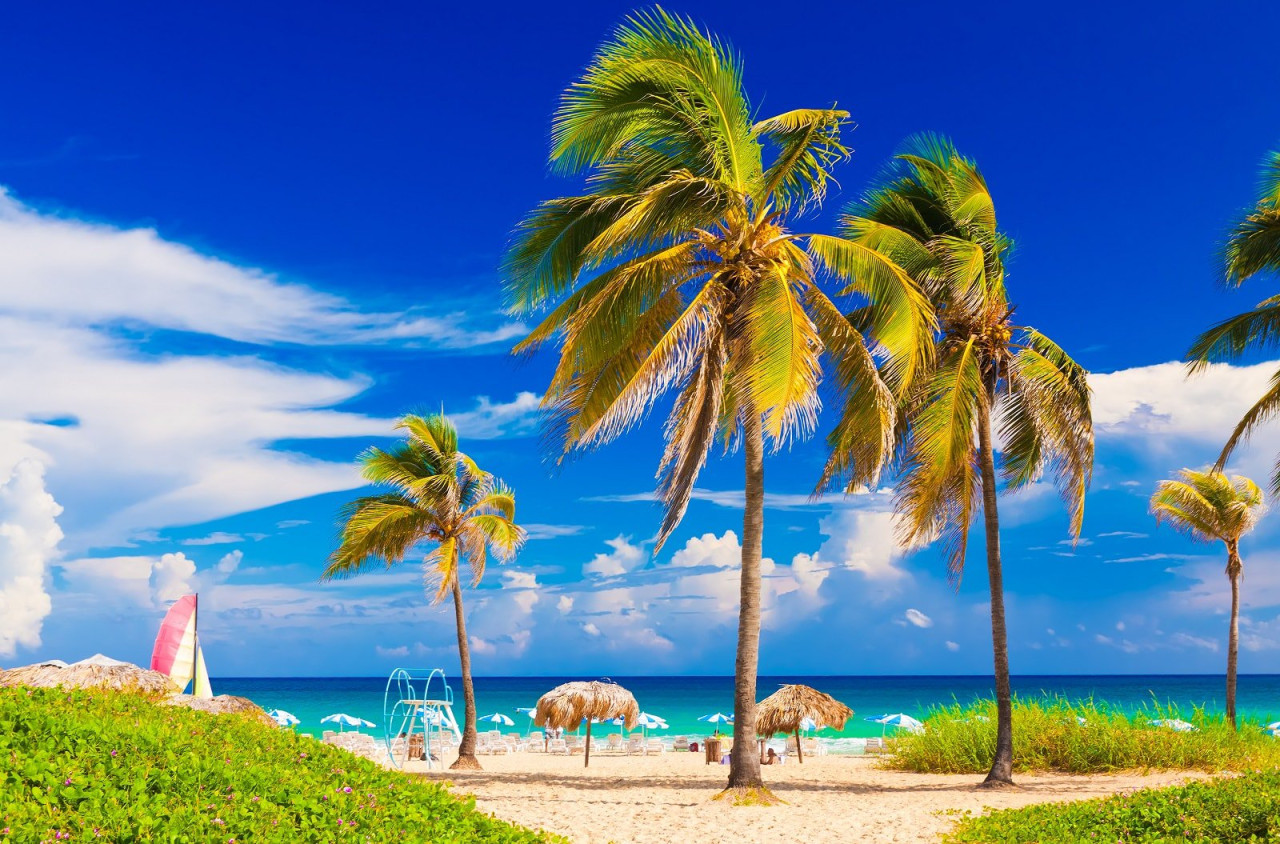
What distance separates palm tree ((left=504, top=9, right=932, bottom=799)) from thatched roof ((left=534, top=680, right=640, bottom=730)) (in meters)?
9.53

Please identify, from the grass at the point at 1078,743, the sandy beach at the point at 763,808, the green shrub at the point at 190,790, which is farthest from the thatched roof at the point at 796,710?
the green shrub at the point at 190,790

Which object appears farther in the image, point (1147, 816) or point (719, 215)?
point (719, 215)

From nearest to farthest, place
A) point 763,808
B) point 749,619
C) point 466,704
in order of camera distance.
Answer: point 763,808 → point 749,619 → point 466,704

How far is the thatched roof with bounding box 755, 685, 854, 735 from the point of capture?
2017 centimetres

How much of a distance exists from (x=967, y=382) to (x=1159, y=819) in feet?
21.1

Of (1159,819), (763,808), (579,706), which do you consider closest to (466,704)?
(579,706)

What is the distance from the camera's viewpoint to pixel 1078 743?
14695 millimetres

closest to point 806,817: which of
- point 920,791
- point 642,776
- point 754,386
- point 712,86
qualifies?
point 920,791

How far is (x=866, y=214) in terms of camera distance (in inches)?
588

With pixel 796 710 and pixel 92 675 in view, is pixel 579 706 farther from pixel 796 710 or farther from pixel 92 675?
pixel 92 675

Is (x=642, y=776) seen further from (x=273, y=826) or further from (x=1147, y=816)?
(x=273, y=826)

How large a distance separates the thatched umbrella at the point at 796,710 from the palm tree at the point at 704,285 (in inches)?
358

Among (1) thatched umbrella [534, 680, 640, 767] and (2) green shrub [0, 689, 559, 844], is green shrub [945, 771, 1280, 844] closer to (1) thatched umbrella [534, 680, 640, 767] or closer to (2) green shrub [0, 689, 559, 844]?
(2) green shrub [0, 689, 559, 844]

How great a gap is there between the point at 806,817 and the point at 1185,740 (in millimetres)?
7701
